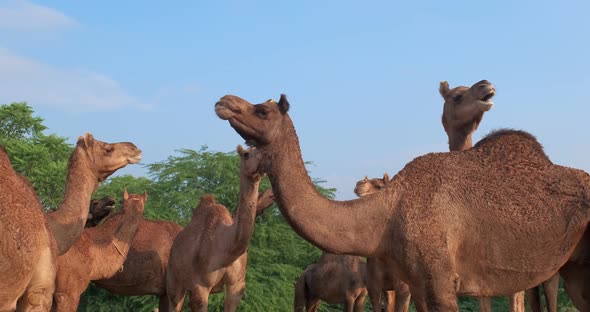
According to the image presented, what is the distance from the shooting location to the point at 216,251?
34.6 ft

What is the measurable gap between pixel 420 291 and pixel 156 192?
15932mm

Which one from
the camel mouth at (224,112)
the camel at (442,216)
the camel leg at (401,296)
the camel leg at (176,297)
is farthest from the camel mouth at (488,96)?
the camel leg at (176,297)

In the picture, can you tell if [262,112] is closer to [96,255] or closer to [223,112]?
[223,112]

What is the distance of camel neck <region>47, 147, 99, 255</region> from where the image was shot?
8.98 metres

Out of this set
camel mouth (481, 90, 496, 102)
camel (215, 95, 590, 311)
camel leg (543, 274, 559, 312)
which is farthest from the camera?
camel leg (543, 274, 559, 312)

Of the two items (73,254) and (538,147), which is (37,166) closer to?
(73,254)

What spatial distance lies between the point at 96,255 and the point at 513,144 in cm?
656

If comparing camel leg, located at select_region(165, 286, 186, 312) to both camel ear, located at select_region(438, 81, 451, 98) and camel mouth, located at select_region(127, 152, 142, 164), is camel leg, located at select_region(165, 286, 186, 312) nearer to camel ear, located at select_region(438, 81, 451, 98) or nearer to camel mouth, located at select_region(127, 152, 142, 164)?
camel mouth, located at select_region(127, 152, 142, 164)

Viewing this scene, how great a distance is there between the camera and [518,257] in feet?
20.3

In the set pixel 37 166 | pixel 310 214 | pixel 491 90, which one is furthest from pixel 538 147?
pixel 37 166

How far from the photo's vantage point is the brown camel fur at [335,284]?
14.5 metres

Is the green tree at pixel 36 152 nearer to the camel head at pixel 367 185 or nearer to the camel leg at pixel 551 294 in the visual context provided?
the camel head at pixel 367 185

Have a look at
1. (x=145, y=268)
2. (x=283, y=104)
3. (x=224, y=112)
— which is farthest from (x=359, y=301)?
(x=224, y=112)

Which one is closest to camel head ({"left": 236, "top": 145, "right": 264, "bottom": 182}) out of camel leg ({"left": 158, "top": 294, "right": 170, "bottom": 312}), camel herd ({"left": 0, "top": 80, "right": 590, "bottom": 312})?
camel herd ({"left": 0, "top": 80, "right": 590, "bottom": 312})
